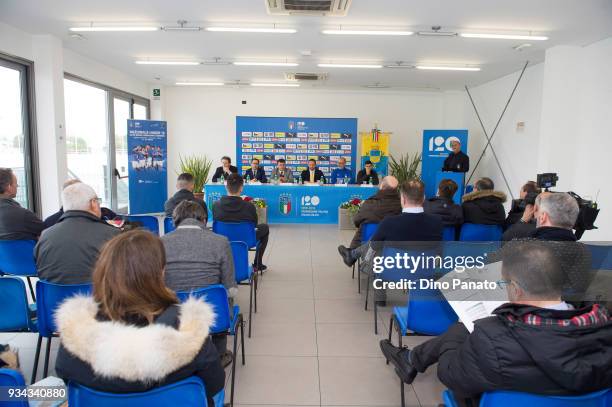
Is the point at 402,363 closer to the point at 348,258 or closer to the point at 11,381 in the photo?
the point at 11,381

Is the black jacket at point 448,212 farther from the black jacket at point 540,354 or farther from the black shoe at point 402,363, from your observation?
the black jacket at point 540,354

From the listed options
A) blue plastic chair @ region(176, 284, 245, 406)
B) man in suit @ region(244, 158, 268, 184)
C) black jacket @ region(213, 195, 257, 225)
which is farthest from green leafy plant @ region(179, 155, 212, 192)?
blue plastic chair @ region(176, 284, 245, 406)

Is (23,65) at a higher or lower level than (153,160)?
higher

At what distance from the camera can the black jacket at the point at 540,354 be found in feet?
4.14

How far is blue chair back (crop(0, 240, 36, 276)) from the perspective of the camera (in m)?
3.11

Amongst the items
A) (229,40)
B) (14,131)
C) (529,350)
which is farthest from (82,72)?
(529,350)

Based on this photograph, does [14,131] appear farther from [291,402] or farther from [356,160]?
[356,160]

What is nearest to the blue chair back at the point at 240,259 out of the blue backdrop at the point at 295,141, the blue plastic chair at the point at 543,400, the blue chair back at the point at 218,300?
the blue chair back at the point at 218,300

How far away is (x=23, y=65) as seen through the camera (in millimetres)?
5836

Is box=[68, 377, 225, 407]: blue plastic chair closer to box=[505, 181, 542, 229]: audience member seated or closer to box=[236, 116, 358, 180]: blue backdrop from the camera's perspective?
box=[505, 181, 542, 229]: audience member seated

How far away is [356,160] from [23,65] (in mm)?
7466

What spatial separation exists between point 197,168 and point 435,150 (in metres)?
5.88

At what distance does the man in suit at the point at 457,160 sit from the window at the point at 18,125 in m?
7.95

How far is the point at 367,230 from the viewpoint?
4.22m
